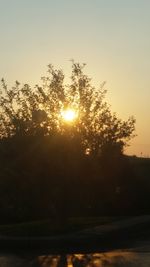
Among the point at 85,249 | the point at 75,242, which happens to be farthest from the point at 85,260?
the point at 75,242

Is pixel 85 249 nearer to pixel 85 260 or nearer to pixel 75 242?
pixel 75 242

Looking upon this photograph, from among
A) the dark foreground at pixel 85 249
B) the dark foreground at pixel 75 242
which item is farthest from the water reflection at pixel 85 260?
the dark foreground at pixel 75 242

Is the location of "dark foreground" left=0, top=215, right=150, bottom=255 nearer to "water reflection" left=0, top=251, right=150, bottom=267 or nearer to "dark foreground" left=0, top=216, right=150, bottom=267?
"dark foreground" left=0, top=216, right=150, bottom=267

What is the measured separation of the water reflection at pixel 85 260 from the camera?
14852mm

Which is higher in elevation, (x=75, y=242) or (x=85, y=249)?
(x=75, y=242)

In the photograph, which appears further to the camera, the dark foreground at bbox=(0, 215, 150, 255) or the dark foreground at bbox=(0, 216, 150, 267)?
the dark foreground at bbox=(0, 215, 150, 255)

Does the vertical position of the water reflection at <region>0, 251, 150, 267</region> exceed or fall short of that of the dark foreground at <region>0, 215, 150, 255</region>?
→ it falls short

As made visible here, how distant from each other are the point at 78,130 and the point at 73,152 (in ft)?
2.86

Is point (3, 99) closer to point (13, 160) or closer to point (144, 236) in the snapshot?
point (13, 160)

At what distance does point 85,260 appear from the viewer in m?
15.9

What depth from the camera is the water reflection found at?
14.9 m

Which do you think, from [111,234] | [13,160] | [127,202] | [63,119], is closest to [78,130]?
[63,119]

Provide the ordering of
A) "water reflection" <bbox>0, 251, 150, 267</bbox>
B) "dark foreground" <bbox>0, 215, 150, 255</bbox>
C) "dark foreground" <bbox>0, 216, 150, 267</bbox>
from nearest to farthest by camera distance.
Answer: "water reflection" <bbox>0, 251, 150, 267</bbox>
"dark foreground" <bbox>0, 216, 150, 267</bbox>
"dark foreground" <bbox>0, 215, 150, 255</bbox>

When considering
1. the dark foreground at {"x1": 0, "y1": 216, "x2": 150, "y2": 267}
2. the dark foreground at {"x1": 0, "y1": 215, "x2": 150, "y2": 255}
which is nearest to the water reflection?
the dark foreground at {"x1": 0, "y1": 216, "x2": 150, "y2": 267}
